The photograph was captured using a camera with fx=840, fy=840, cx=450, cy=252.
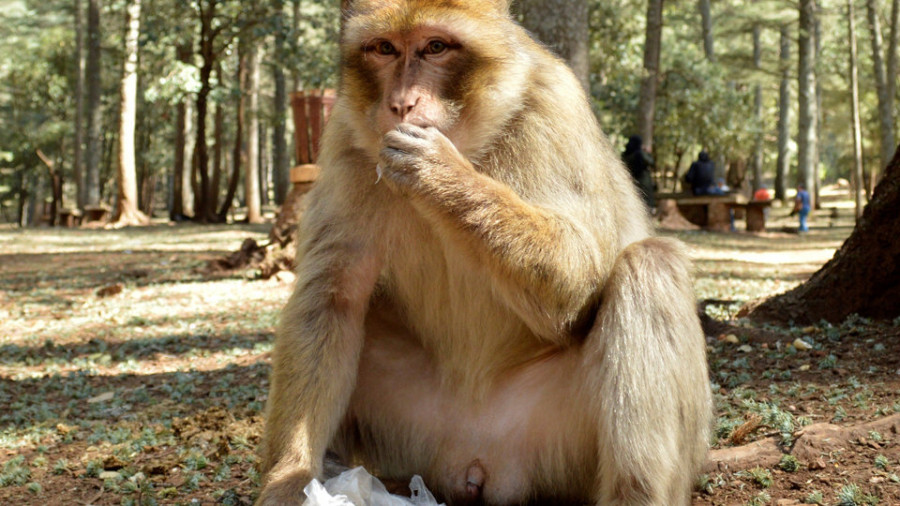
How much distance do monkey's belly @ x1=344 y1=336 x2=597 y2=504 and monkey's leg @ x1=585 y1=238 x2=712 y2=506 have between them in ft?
0.59

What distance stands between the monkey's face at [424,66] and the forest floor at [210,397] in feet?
4.05

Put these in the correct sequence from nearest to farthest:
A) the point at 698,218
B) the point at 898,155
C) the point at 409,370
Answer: the point at 409,370 → the point at 898,155 → the point at 698,218

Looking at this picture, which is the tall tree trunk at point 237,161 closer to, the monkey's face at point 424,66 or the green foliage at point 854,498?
the monkey's face at point 424,66

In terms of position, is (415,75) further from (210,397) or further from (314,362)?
(210,397)

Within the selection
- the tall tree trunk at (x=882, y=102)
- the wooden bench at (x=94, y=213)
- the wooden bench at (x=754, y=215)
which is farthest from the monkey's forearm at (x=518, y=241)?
the wooden bench at (x=94, y=213)

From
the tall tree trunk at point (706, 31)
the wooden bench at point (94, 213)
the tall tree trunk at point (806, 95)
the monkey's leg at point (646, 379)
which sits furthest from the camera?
the tall tree trunk at point (706, 31)

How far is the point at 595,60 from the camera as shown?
20422mm

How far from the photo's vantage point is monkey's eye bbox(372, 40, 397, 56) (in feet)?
9.04

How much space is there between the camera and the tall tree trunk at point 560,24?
673cm

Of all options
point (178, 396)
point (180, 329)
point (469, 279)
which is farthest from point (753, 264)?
point (469, 279)

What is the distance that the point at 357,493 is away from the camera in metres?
2.72

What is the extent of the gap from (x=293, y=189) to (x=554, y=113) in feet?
24.2

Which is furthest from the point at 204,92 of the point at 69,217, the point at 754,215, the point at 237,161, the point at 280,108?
the point at 754,215

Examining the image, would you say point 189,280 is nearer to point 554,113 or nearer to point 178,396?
point 178,396
